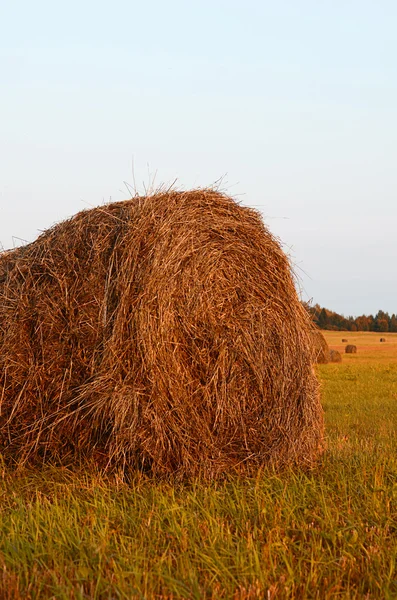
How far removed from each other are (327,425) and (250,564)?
247 inches

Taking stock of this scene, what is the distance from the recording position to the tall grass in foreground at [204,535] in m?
3.63

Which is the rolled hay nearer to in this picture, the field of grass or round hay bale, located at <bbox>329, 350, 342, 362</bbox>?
the field of grass

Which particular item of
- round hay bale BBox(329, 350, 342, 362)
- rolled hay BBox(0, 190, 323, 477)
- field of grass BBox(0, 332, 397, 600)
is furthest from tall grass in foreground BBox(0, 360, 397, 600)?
round hay bale BBox(329, 350, 342, 362)

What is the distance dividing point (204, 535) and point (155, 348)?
173 cm

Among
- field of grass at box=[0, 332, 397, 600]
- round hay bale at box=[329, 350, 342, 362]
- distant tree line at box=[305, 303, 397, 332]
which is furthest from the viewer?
distant tree line at box=[305, 303, 397, 332]

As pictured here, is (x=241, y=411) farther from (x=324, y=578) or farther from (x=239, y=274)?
(x=324, y=578)

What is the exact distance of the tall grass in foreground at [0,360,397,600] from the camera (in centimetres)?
363

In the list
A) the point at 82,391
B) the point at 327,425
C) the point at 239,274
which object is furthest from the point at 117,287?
the point at 327,425

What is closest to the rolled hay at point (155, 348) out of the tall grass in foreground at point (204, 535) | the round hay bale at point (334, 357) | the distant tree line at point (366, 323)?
the tall grass in foreground at point (204, 535)

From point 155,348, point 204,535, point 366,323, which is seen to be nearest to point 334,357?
point 155,348

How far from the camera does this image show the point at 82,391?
5664 millimetres

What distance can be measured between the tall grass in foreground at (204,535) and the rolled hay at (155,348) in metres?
0.32

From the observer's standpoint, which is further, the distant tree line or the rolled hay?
the distant tree line

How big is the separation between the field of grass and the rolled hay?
323 mm
